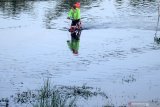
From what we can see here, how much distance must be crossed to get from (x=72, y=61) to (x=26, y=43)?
5.68 m

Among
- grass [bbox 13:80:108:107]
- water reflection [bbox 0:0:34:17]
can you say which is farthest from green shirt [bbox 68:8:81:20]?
grass [bbox 13:80:108:107]

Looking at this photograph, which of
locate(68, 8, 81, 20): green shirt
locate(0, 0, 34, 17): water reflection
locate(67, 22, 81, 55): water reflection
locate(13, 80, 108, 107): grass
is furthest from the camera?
locate(0, 0, 34, 17): water reflection

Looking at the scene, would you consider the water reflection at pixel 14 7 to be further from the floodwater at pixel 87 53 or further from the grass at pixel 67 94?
the grass at pixel 67 94

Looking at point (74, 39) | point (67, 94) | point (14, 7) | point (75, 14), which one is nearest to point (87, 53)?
point (74, 39)

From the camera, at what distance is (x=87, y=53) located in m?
23.7

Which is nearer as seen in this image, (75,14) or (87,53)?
(87,53)

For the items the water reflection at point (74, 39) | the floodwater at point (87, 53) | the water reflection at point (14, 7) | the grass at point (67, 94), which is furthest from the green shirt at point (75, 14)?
the grass at point (67, 94)

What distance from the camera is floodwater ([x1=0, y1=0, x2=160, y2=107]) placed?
17.9 meters

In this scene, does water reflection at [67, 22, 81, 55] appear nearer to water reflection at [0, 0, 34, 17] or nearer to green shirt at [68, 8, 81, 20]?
green shirt at [68, 8, 81, 20]

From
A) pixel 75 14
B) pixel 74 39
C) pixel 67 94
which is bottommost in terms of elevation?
pixel 74 39

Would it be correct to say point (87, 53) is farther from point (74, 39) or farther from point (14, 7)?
point (14, 7)

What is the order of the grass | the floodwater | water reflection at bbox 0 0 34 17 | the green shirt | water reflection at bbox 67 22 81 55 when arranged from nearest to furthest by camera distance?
the grass < the floodwater < water reflection at bbox 67 22 81 55 < the green shirt < water reflection at bbox 0 0 34 17

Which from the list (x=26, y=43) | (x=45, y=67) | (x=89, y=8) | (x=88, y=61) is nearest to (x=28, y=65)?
(x=45, y=67)

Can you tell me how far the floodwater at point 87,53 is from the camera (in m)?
17.9
